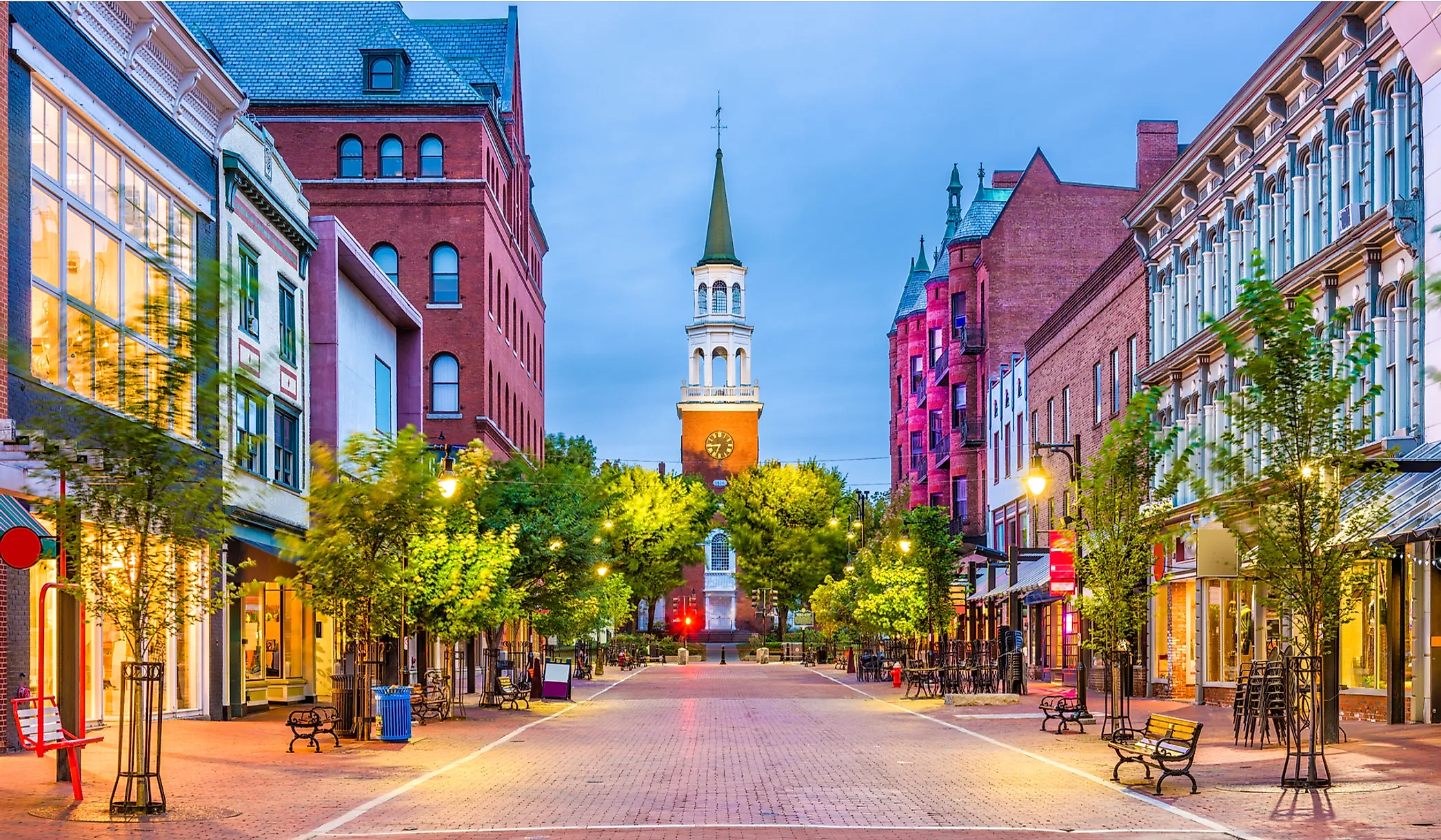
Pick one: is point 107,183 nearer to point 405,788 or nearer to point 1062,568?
point 405,788

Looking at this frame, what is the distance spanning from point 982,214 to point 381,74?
85.1 feet

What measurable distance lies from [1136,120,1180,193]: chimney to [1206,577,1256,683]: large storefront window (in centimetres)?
1945

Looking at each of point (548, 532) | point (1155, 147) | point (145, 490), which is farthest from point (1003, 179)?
point (145, 490)

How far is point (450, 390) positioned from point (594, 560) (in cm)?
1832

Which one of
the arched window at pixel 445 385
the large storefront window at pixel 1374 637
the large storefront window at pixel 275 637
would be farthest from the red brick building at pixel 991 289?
the large storefront window at pixel 1374 637

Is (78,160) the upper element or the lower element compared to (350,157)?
lower

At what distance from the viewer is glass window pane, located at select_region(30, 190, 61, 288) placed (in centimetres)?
2425

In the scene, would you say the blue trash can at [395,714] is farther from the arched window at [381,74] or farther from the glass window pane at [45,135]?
the arched window at [381,74]

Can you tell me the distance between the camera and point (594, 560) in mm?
43188

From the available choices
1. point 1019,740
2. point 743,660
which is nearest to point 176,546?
point 1019,740

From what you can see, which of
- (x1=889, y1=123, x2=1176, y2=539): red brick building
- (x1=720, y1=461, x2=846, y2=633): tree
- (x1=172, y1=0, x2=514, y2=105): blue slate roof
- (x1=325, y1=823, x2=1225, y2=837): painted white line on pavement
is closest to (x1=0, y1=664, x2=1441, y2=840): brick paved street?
(x1=325, y1=823, x2=1225, y2=837): painted white line on pavement

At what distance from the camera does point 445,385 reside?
59.7 meters

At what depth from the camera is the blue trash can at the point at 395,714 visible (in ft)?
86.2

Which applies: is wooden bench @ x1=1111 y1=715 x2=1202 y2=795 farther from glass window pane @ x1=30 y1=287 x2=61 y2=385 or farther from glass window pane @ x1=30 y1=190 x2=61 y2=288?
glass window pane @ x1=30 y1=190 x2=61 y2=288
